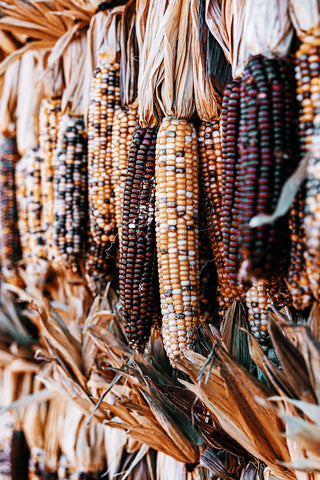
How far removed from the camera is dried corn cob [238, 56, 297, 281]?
44.5 inches

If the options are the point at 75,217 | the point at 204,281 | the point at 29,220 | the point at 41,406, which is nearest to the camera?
the point at 204,281

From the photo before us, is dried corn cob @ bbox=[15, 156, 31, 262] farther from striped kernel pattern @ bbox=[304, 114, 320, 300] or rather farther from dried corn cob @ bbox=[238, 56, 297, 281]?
striped kernel pattern @ bbox=[304, 114, 320, 300]

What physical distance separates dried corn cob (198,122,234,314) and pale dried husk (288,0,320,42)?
1.47 ft

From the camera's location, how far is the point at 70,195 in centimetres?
211

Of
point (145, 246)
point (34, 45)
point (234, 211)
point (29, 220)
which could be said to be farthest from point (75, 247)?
point (34, 45)

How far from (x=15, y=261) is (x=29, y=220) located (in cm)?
37

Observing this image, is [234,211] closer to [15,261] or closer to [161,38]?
[161,38]

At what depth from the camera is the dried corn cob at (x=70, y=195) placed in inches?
83.0

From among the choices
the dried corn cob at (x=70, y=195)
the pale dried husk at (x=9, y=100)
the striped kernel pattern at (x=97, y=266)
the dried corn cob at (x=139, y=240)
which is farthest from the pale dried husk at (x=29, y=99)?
the dried corn cob at (x=139, y=240)

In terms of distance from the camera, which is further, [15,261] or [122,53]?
[15,261]

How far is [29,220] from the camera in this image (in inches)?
95.0

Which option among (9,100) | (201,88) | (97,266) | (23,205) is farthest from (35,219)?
(201,88)

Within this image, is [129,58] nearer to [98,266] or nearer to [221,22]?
[221,22]

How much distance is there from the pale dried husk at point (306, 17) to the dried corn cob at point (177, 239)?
50 cm
